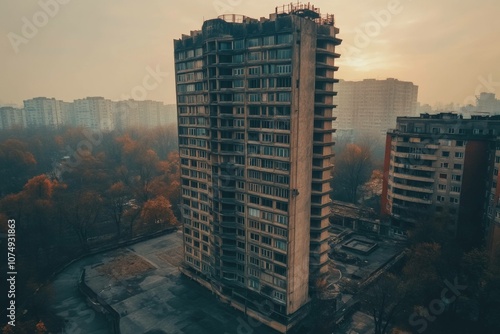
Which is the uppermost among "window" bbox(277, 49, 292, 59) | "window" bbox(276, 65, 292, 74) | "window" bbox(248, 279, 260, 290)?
"window" bbox(277, 49, 292, 59)

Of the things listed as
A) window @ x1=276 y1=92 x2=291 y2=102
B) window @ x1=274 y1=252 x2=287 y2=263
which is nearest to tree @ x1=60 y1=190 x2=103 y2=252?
window @ x1=274 y1=252 x2=287 y2=263

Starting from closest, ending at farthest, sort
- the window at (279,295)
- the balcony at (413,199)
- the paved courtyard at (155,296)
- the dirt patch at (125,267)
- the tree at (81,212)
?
the window at (279,295), the paved courtyard at (155,296), the dirt patch at (125,267), the balcony at (413,199), the tree at (81,212)

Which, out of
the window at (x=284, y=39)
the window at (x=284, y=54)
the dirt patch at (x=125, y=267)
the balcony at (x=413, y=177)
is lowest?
the dirt patch at (x=125, y=267)

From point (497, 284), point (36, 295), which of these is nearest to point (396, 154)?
point (497, 284)

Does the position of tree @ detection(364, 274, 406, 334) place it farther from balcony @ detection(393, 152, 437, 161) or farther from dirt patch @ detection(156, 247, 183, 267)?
dirt patch @ detection(156, 247, 183, 267)

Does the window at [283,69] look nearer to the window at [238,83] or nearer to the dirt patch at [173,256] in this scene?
the window at [238,83]

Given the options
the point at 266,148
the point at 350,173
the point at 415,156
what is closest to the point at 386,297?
the point at 266,148

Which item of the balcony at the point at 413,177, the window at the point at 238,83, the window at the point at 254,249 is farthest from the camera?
the balcony at the point at 413,177

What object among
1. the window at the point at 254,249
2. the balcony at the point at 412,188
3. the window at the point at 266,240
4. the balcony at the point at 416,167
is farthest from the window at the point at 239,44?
the balcony at the point at 412,188
